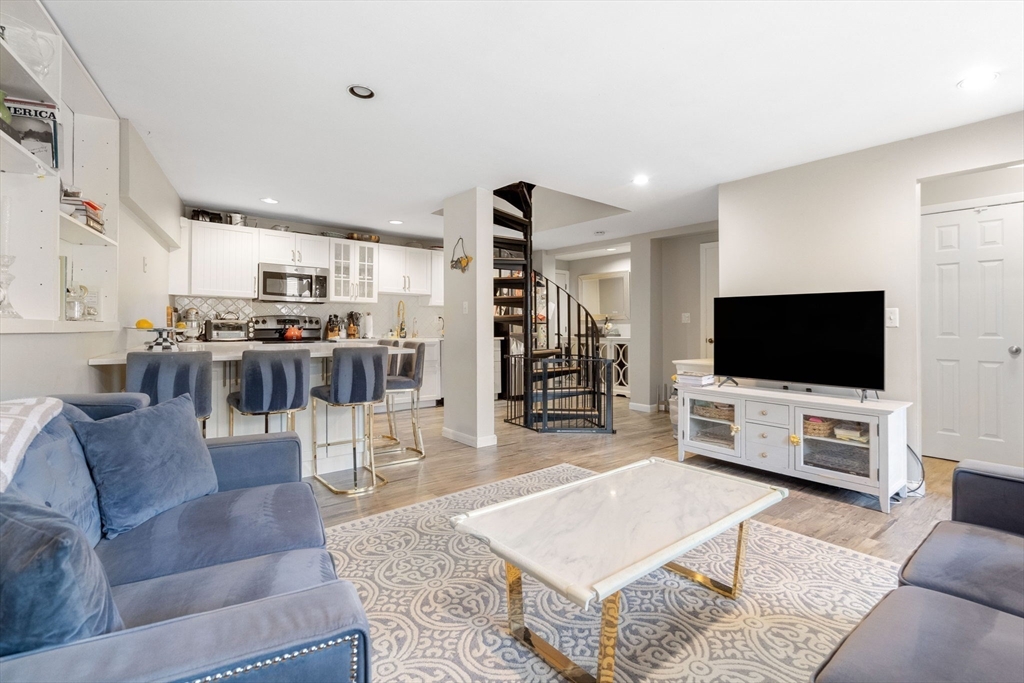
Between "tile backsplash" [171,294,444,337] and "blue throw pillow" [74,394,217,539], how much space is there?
429 centimetres

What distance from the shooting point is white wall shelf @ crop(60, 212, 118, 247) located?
2.07 meters

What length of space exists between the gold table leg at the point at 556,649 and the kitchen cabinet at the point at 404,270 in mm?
5254

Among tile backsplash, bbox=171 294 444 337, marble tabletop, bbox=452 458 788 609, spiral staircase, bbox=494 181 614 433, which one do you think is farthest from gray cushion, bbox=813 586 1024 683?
tile backsplash, bbox=171 294 444 337

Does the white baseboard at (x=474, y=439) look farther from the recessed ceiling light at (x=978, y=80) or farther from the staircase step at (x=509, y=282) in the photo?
the recessed ceiling light at (x=978, y=80)

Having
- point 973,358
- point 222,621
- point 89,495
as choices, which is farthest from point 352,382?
point 973,358

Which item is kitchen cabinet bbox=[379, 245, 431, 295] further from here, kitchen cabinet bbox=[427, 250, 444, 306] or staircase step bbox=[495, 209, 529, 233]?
staircase step bbox=[495, 209, 529, 233]

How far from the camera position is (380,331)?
6660mm

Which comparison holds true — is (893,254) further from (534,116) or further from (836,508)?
(534,116)

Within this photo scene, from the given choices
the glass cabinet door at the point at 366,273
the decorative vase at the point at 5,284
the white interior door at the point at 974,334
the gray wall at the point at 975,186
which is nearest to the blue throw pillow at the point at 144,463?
the decorative vase at the point at 5,284

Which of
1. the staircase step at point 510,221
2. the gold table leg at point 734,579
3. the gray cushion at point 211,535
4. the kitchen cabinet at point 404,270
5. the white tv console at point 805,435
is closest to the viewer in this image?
the gray cushion at point 211,535

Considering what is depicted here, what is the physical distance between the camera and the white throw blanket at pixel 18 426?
3.57 ft

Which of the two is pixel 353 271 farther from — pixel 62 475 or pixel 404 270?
pixel 62 475

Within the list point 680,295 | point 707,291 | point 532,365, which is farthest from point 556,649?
point 680,295

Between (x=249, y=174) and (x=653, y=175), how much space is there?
3.39 metres
